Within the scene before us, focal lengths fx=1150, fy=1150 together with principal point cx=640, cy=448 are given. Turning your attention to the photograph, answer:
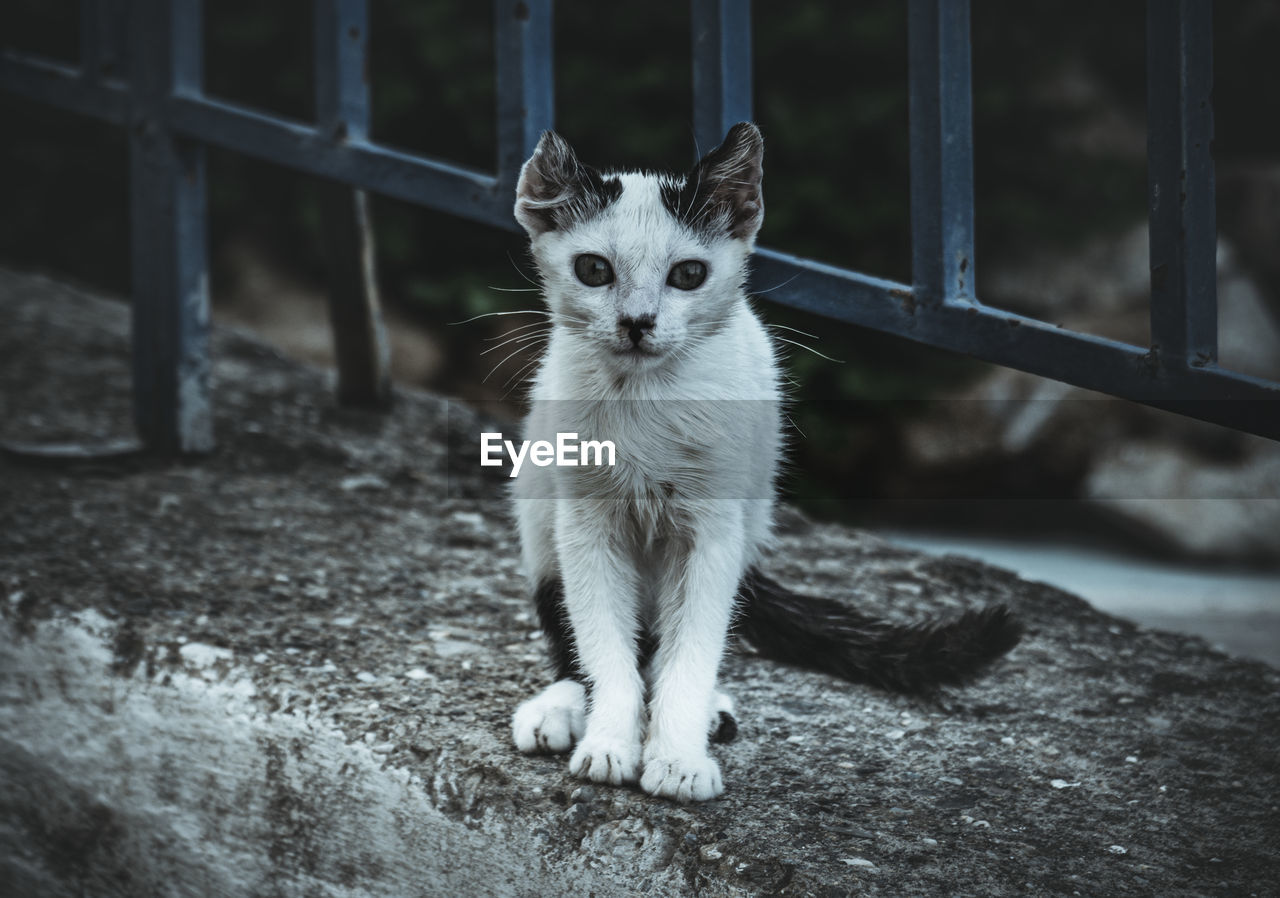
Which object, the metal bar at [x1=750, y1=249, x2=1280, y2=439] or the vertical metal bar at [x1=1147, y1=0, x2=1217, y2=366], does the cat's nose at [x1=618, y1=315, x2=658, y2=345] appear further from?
the vertical metal bar at [x1=1147, y1=0, x2=1217, y2=366]

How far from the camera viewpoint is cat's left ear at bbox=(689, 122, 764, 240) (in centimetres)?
182

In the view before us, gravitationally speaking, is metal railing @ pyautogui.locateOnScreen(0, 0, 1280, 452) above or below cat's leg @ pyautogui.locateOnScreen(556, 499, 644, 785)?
above

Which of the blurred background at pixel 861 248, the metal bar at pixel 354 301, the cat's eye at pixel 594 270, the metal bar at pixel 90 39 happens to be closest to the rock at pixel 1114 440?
the blurred background at pixel 861 248

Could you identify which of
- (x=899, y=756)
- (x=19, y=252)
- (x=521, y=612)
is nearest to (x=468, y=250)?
(x=19, y=252)

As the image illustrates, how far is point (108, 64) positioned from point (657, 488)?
281 centimetres

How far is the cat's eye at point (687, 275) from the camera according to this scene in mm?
1814

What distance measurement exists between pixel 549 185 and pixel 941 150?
76 cm

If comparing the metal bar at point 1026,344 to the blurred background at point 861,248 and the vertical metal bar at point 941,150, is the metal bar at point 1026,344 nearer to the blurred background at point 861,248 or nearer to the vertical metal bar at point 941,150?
the vertical metal bar at point 941,150

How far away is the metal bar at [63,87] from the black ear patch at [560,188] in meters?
2.27

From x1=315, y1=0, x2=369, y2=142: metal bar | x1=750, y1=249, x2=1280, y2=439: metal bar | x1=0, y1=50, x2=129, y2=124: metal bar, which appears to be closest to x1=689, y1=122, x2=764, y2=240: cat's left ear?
x1=750, y1=249, x2=1280, y2=439: metal bar

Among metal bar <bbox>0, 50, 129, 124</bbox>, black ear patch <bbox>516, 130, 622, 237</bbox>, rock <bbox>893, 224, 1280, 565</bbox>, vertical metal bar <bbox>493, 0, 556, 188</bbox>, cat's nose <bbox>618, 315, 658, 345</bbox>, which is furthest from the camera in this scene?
rock <bbox>893, 224, 1280, 565</bbox>

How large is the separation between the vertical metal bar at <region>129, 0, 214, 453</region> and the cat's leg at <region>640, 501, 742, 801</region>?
2.19m

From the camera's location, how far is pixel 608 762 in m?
1.84

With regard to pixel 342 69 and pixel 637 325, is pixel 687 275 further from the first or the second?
pixel 342 69
